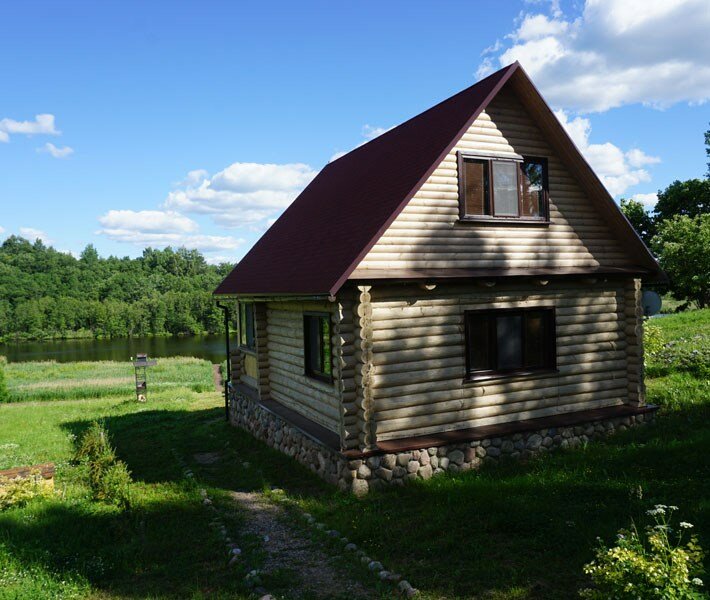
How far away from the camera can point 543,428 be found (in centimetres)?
1012

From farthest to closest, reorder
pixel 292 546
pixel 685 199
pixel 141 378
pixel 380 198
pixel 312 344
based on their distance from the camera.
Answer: pixel 685 199 → pixel 141 378 → pixel 312 344 → pixel 380 198 → pixel 292 546

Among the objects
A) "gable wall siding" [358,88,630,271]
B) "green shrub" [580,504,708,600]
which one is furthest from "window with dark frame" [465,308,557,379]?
"green shrub" [580,504,708,600]

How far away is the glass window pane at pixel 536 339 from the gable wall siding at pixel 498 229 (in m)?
1.05

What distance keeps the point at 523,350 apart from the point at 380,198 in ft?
13.5

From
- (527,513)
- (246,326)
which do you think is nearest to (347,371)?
(527,513)

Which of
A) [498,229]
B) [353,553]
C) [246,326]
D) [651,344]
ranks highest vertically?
[498,229]

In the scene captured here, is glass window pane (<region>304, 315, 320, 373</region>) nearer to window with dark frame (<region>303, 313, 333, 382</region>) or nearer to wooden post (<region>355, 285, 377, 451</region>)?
window with dark frame (<region>303, 313, 333, 382</region>)

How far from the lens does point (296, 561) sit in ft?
22.3

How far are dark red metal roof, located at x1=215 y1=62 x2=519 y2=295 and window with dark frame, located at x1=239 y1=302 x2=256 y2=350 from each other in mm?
899

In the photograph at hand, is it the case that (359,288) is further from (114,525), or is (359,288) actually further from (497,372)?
(114,525)

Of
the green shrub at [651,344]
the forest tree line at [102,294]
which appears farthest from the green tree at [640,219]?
the forest tree line at [102,294]

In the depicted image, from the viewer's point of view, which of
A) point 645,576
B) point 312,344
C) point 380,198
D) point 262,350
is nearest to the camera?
point 645,576

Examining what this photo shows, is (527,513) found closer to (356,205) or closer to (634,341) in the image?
(634,341)

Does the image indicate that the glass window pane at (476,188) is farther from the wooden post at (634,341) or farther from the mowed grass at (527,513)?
the mowed grass at (527,513)
